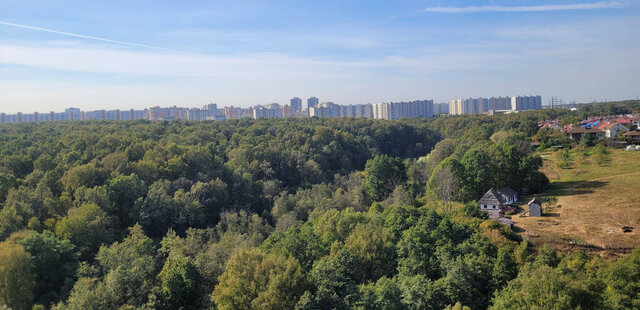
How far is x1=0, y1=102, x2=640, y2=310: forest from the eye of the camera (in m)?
14.9

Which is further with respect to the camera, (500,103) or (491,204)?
(500,103)

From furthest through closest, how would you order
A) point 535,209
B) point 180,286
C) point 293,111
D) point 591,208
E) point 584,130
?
1. point 293,111
2. point 584,130
3. point 591,208
4. point 535,209
5. point 180,286

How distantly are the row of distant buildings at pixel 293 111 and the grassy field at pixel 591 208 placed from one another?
71.3 metres

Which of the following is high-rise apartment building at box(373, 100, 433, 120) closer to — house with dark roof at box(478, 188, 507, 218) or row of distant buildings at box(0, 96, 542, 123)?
row of distant buildings at box(0, 96, 542, 123)

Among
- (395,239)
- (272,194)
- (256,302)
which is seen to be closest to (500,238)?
(395,239)

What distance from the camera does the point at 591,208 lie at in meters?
23.8

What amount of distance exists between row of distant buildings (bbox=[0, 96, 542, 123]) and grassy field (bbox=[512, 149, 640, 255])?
71322 mm

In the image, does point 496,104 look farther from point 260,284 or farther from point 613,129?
point 260,284

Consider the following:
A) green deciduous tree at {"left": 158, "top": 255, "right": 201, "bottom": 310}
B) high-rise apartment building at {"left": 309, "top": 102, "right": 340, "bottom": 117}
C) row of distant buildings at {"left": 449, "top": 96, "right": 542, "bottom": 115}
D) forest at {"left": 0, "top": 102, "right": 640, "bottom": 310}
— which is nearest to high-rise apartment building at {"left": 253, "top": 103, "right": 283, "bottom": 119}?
high-rise apartment building at {"left": 309, "top": 102, "right": 340, "bottom": 117}

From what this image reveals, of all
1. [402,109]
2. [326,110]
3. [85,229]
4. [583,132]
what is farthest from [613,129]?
[326,110]

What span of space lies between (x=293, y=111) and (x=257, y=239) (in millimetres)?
98640

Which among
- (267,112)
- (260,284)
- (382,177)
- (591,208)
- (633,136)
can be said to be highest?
(267,112)

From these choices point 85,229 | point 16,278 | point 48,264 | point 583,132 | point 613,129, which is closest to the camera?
point 16,278

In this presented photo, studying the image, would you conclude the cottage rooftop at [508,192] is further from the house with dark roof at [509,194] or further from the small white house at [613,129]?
the small white house at [613,129]
